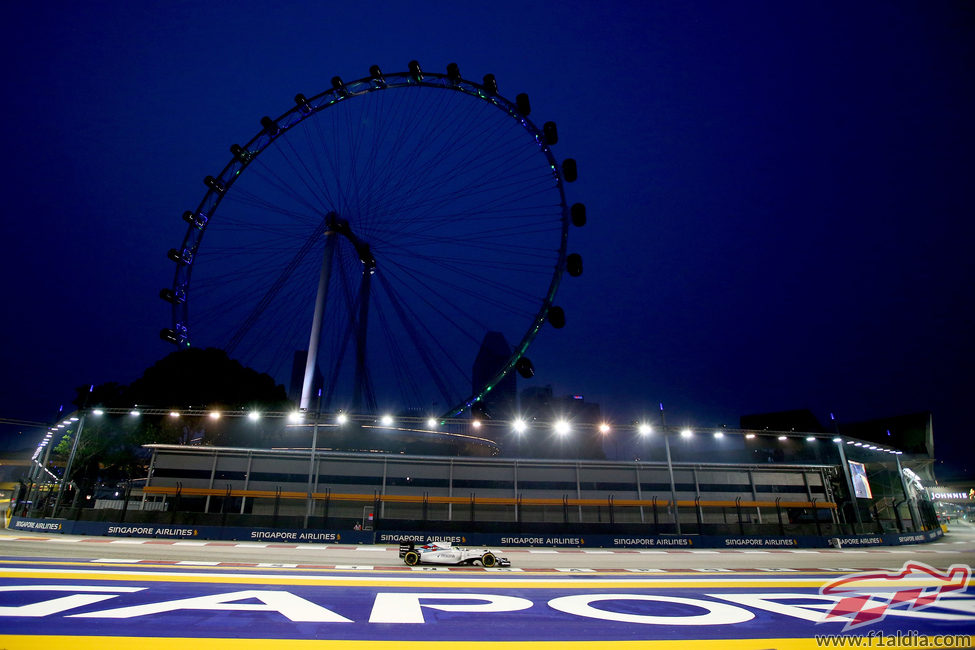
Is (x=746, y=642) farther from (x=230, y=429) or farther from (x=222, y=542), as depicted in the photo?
(x=230, y=429)

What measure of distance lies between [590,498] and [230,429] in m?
43.0

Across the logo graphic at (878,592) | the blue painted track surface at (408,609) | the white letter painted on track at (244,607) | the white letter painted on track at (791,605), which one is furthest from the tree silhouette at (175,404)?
the logo graphic at (878,592)

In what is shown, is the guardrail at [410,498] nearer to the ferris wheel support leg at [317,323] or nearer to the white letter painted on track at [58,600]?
the ferris wheel support leg at [317,323]

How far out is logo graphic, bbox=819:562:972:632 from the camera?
8.51 meters

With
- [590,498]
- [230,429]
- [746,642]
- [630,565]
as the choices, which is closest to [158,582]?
[746,642]

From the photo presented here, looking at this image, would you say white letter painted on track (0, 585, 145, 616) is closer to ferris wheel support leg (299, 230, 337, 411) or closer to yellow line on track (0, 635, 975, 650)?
yellow line on track (0, 635, 975, 650)

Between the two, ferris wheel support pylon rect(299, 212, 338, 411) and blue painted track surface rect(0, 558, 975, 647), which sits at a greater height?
ferris wheel support pylon rect(299, 212, 338, 411)

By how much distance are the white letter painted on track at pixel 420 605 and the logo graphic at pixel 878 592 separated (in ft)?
18.8

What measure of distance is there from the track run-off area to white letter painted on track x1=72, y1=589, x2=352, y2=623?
0.10ft

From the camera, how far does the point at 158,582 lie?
A: 34.4 feet

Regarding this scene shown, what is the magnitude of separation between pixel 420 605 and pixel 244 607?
3.13m

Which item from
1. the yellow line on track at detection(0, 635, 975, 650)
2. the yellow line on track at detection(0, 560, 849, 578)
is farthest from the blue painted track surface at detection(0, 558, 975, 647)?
the yellow line on track at detection(0, 560, 849, 578)

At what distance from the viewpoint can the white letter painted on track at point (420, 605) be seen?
7874 mm

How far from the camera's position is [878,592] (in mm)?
11180
